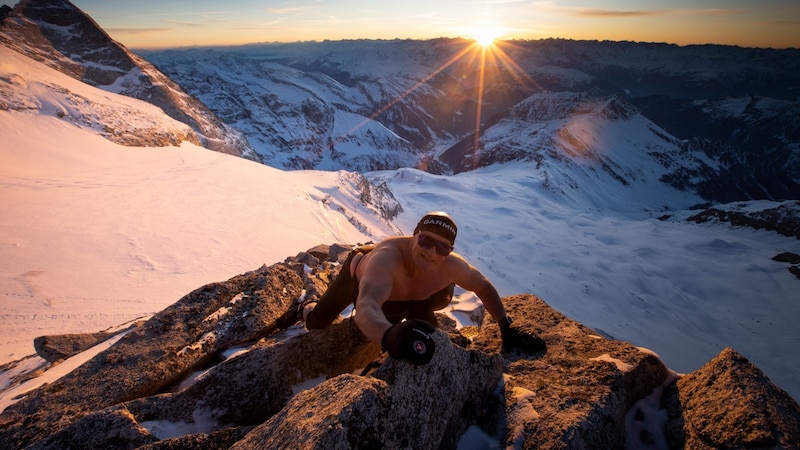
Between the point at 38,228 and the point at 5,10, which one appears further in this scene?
the point at 5,10

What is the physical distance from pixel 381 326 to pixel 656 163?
510ft

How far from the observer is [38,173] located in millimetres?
18047

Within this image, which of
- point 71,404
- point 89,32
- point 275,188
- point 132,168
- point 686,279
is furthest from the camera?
point 89,32

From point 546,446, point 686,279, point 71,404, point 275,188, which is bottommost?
point 686,279

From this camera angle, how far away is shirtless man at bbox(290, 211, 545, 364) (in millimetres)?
3492

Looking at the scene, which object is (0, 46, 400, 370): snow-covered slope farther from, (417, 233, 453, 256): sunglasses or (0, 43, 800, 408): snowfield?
(417, 233, 453, 256): sunglasses

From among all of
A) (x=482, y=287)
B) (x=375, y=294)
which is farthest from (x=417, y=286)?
(x=482, y=287)

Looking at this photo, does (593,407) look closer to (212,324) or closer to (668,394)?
(668,394)

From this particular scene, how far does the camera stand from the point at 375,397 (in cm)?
266

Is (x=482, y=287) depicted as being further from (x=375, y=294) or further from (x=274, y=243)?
(x=274, y=243)

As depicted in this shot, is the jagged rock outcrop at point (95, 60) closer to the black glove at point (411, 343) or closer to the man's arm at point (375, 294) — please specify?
the man's arm at point (375, 294)

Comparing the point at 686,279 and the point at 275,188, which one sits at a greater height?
the point at 275,188

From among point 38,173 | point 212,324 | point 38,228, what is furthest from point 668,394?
point 38,173

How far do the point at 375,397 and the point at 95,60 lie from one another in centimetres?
10853
